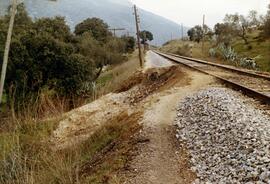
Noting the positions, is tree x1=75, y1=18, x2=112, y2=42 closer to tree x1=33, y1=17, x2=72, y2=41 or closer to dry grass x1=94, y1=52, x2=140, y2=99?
tree x1=33, y1=17, x2=72, y2=41

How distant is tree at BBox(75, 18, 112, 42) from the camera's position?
84.8 metres

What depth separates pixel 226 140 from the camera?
980 centimetres

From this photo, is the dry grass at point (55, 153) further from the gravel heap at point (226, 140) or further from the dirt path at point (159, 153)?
the gravel heap at point (226, 140)

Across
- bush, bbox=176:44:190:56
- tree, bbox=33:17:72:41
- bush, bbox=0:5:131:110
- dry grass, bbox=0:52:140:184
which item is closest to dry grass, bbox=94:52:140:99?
bush, bbox=0:5:131:110

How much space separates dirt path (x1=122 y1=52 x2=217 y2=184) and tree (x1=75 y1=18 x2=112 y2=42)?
69226mm

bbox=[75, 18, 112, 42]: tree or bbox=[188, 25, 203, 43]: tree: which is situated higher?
bbox=[75, 18, 112, 42]: tree

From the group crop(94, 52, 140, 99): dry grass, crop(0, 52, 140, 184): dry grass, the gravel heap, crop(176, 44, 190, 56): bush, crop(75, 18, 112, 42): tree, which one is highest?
crop(75, 18, 112, 42): tree

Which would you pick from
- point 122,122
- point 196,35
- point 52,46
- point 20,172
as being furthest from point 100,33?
point 20,172

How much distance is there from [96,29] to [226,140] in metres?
77.2

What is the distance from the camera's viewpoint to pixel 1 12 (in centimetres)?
6050

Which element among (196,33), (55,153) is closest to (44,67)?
(55,153)

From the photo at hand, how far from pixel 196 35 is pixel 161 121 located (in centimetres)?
12918

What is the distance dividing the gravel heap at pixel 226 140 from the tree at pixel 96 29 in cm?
7180

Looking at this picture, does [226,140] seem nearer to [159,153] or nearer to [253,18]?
[159,153]
